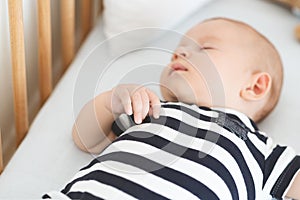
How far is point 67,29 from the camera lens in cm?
131

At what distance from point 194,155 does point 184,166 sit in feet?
0.10

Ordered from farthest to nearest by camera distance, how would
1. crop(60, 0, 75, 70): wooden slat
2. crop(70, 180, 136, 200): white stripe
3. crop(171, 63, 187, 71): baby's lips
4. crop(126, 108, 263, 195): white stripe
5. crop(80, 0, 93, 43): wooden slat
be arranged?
crop(80, 0, 93, 43): wooden slat
crop(60, 0, 75, 70): wooden slat
crop(171, 63, 187, 71): baby's lips
crop(126, 108, 263, 195): white stripe
crop(70, 180, 136, 200): white stripe

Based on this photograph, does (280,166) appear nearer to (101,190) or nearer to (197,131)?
(197,131)

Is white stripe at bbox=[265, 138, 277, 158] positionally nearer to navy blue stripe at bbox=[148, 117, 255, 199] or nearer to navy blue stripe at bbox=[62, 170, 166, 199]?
navy blue stripe at bbox=[148, 117, 255, 199]

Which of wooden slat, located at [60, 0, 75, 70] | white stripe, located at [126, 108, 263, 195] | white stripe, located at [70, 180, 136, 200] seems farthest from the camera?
wooden slat, located at [60, 0, 75, 70]

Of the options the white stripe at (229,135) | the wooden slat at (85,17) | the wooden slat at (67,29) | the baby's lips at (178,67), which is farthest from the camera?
the wooden slat at (85,17)

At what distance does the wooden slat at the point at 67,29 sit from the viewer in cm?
128

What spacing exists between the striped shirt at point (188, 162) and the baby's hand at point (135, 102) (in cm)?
2

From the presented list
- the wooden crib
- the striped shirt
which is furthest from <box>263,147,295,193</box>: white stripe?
the wooden crib

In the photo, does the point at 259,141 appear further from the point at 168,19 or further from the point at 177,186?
the point at 168,19

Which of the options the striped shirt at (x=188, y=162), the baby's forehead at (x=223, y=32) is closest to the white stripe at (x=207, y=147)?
the striped shirt at (x=188, y=162)

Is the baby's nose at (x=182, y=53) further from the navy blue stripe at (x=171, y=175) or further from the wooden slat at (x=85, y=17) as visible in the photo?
the wooden slat at (x=85, y=17)

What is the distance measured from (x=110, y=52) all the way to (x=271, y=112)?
362 mm

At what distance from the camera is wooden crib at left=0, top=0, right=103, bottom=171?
3.43 ft
